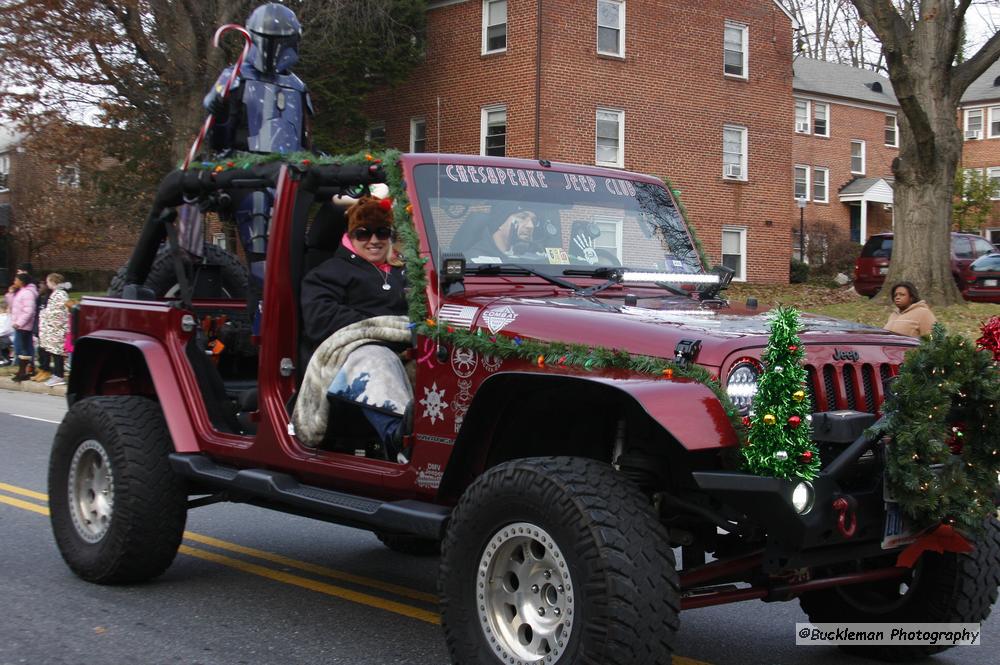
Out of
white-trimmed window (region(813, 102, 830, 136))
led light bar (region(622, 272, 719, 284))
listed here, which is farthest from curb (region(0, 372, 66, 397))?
white-trimmed window (region(813, 102, 830, 136))

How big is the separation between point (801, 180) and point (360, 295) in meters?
46.0

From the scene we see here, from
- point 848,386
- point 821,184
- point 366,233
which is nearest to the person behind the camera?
point 848,386

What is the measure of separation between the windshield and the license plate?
1.88 m

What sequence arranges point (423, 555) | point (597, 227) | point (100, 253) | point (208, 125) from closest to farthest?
point (597, 227) < point (423, 555) < point (208, 125) < point (100, 253)

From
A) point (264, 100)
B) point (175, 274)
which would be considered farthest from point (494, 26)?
point (175, 274)

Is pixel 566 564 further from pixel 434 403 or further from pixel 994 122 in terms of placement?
pixel 994 122

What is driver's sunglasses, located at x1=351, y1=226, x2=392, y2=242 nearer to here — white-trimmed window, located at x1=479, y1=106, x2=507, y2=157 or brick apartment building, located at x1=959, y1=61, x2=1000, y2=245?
white-trimmed window, located at x1=479, y1=106, x2=507, y2=157

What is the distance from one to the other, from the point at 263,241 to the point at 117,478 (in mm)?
1391

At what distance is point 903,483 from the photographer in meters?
3.89

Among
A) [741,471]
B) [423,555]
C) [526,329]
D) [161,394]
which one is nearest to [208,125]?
[161,394]

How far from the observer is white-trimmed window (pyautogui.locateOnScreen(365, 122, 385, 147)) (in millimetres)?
31345

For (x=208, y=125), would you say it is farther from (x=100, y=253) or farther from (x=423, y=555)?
(x=100, y=253)

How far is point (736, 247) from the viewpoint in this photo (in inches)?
1378

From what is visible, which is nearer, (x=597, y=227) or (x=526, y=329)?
(x=526, y=329)
